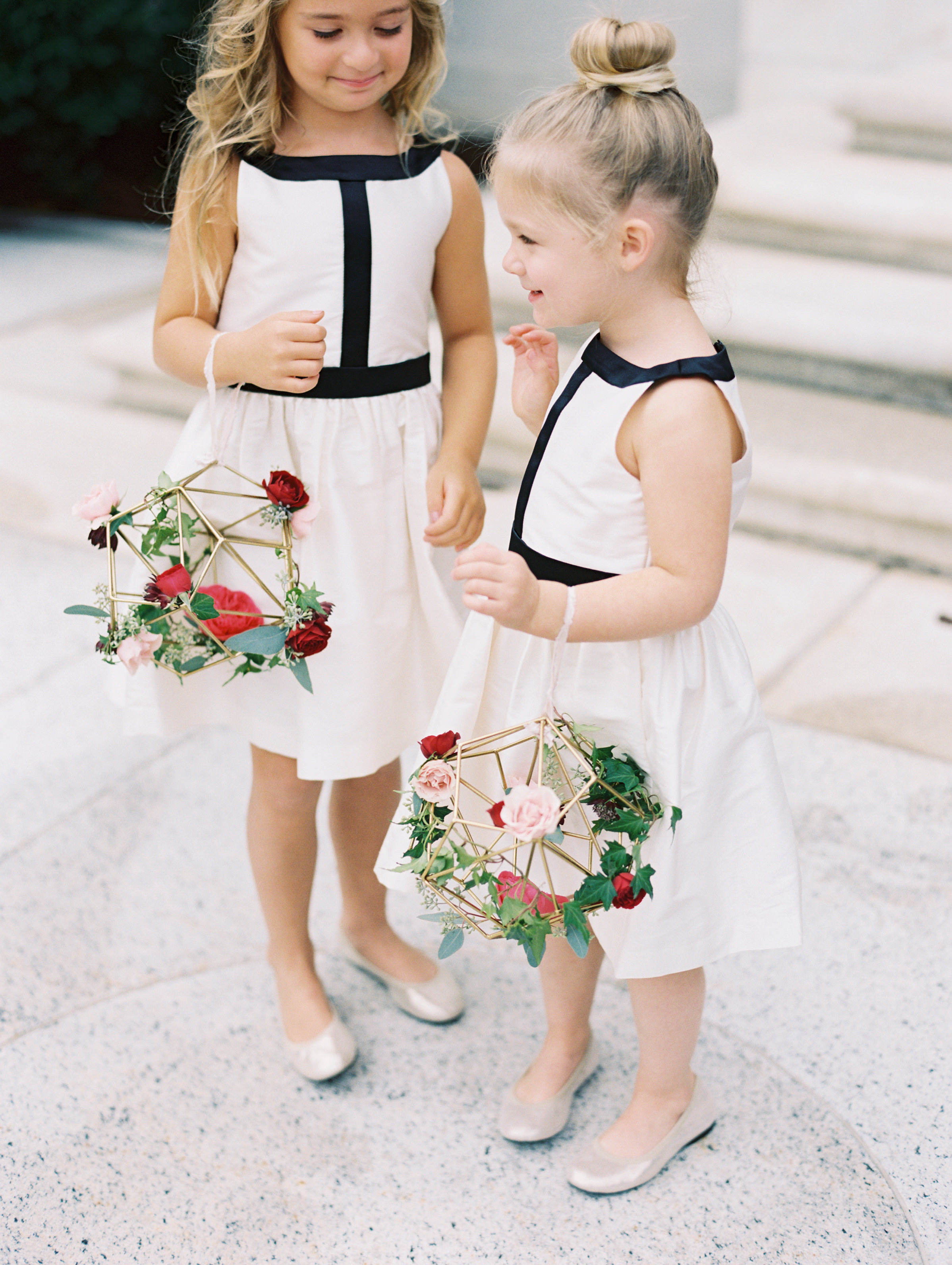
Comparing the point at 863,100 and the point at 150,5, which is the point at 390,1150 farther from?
the point at 150,5

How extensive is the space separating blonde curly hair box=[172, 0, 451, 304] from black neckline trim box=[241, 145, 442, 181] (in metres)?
0.02

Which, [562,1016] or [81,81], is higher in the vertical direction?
[81,81]

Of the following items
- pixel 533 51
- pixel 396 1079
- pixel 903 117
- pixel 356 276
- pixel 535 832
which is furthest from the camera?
→ pixel 533 51

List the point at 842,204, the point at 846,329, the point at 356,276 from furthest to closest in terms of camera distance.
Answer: the point at 842,204 → the point at 846,329 → the point at 356,276

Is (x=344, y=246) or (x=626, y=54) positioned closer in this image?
(x=626, y=54)

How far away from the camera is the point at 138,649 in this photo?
5.10 ft

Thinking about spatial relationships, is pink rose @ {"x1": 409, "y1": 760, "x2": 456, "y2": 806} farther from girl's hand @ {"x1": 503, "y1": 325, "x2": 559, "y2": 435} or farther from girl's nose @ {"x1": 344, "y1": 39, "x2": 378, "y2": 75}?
girl's nose @ {"x1": 344, "y1": 39, "x2": 378, "y2": 75}

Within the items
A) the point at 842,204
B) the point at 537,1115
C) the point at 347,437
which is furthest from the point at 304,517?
the point at 842,204

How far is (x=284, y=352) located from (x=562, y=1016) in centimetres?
98

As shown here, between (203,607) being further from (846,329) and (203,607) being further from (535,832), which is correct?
(846,329)

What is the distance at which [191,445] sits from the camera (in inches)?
67.2

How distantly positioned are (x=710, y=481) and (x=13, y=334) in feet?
15.0

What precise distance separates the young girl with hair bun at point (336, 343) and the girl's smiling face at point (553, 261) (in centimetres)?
27

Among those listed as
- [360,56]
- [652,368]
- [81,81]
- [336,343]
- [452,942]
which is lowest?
[81,81]
